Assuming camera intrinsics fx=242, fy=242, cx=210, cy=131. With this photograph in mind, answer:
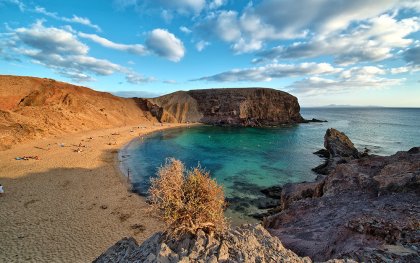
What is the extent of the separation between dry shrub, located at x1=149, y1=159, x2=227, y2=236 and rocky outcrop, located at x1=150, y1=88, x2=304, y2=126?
89.4 m

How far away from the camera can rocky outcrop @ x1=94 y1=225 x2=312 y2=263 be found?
689 cm

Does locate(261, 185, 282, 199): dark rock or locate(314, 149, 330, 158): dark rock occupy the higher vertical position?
locate(314, 149, 330, 158): dark rock

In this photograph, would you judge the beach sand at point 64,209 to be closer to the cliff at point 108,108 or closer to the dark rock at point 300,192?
the dark rock at point 300,192

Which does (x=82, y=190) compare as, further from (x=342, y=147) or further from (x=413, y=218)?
(x=342, y=147)

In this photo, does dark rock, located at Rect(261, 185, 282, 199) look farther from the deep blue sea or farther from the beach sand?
the beach sand

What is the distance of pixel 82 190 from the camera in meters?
25.3

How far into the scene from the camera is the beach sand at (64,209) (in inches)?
625

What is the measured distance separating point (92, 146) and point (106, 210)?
1118 inches

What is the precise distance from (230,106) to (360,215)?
8984 cm

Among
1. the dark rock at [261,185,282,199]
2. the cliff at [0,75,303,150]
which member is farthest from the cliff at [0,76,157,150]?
the dark rock at [261,185,282,199]

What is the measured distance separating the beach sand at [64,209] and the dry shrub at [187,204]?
1.03 m

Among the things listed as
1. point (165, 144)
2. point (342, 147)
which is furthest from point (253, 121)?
point (342, 147)

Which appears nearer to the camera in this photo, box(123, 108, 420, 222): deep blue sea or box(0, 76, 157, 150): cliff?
box(123, 108, 420, 222): deep blue sea

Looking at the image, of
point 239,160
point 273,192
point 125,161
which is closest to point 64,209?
point 125,161
